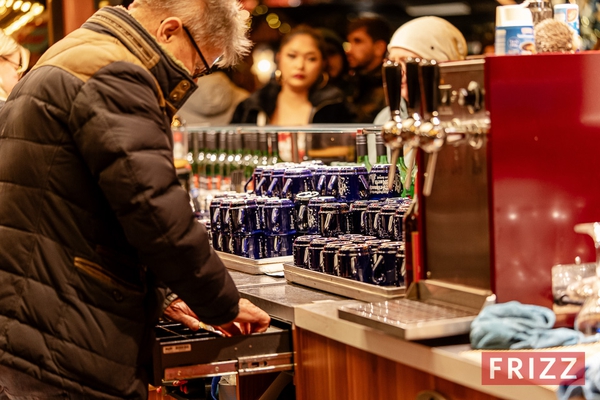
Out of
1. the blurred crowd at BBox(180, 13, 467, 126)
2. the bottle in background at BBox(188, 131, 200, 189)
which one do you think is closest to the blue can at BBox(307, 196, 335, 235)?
the bottle in background at BBox(188, 131, 200, 189)

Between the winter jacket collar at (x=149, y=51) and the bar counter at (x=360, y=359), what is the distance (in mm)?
628

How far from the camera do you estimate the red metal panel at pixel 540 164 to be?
195cm

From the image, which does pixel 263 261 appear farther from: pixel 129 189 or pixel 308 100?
pixel 308 100

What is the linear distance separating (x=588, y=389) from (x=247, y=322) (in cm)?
100

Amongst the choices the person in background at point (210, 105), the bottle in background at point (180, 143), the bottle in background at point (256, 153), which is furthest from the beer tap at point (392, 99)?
the person in background at point (210, 105)

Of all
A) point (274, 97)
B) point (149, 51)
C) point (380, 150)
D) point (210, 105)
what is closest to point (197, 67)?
point (149, 51)

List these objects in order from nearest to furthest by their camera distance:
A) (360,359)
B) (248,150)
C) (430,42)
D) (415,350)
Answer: (415,350) < (360,359) < (430,42) < (248,150)

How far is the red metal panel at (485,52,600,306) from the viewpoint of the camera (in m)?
1.95

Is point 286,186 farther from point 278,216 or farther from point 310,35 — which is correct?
point 310,35

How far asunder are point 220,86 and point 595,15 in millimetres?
4242

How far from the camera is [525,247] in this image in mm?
1981

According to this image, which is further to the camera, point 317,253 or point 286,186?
point 286,186

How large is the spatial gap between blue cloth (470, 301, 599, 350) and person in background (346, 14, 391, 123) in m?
5.12

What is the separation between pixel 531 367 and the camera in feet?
5.58
